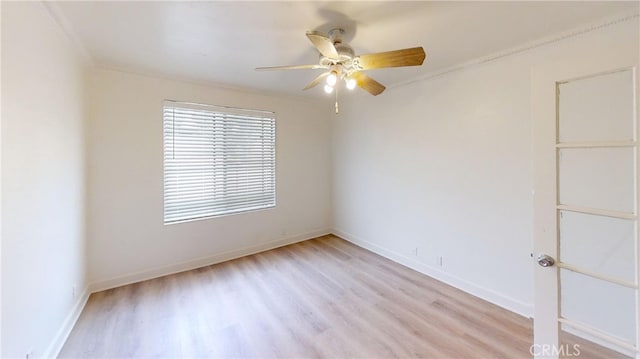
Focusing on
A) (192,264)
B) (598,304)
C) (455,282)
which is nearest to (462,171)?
(455,282)

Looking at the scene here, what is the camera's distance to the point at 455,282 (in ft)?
9.43

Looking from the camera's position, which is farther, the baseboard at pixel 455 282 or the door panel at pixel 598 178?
the baseboard at pixel 455 282

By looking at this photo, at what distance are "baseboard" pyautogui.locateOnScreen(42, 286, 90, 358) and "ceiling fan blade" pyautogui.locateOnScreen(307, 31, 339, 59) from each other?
111 inches

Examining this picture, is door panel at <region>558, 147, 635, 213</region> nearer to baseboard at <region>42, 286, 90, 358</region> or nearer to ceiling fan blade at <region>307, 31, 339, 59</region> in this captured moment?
ceiling fan blade at <region>307, 31, 339, 59</region>

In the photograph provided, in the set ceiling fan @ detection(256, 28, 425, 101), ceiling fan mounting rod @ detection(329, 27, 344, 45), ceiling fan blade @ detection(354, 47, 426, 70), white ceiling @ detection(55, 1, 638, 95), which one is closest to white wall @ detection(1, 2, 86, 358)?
white ceiling @ detection(55, 1, 638, 95)

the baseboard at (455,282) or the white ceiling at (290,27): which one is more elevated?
the white ceiling at (290,27)

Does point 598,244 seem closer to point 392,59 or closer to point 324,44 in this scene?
point 392,59

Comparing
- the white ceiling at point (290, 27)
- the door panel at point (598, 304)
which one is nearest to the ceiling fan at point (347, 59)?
the white ceiling at point (290, 27)

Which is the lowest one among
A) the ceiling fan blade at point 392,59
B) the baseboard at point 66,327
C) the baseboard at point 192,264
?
the baseboard at point 66,327

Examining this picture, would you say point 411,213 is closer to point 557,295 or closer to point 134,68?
point 557,295

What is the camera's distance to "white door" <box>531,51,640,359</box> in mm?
1228

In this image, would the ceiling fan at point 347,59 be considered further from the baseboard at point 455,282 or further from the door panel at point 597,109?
the baseboard at point 455,282

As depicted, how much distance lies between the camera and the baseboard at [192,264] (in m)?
2.84

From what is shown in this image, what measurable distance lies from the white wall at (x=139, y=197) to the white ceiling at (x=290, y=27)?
16.7 inches
